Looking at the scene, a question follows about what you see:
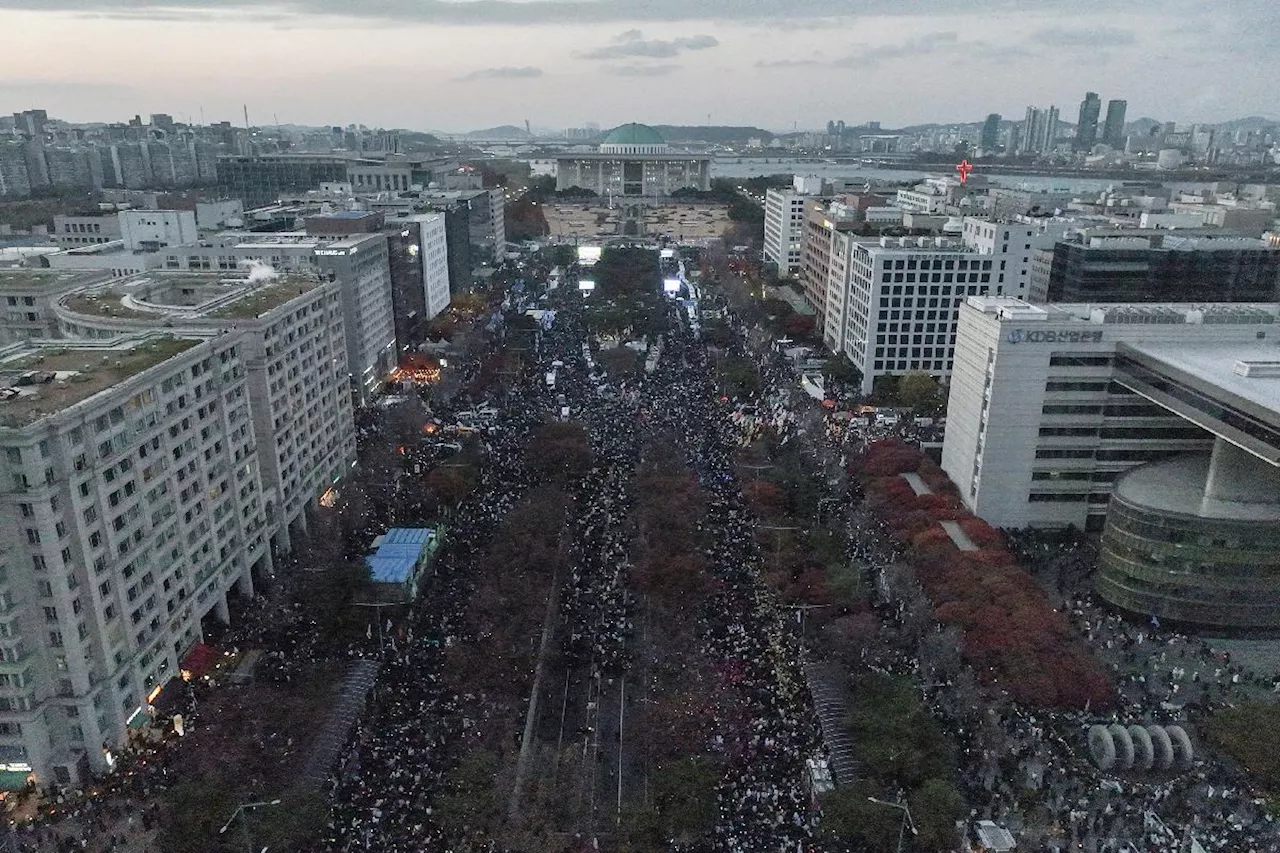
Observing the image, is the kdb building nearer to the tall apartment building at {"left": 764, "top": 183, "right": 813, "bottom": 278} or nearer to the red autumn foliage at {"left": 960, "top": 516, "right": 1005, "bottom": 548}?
the red autumn foliage at {"left": 960, "top": 516, "right": 1005, "bottom": 548}

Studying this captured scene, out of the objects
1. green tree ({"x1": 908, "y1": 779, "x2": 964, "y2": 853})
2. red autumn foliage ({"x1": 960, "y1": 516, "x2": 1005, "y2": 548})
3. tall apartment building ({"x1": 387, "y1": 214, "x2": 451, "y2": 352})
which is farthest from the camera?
tall apartment building ({"x1": 387, "y1": 214, "x2": 451, "y2": 352})

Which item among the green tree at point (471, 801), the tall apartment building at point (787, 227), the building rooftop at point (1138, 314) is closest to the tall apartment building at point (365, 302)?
the green tree at point (471, 801)

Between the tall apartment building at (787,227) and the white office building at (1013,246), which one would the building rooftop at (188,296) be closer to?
the white office building at (1013,246)

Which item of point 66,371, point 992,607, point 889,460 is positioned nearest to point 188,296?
point 66,371

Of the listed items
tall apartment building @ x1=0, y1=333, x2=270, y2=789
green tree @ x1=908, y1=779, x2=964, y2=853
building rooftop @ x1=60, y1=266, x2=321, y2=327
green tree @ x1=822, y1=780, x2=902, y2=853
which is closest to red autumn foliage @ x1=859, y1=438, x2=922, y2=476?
green tree @ x1=908, y1=779, x2=964, y2=853

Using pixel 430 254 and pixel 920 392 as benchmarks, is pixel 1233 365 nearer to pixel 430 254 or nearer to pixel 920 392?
pixel 920 392

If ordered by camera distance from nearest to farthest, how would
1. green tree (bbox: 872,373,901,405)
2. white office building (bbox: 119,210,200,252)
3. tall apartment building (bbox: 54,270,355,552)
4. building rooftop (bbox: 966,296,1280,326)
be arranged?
1. tall apartment building (bbox: 54,270,355,552)
2. building rooftop (bbox: 966,296,1280,326)
3. green tree (bbox: 872,373,901,405)
4. white office building (bbox: 119,210,200,252)

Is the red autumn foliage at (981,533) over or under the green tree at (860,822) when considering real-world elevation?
over
